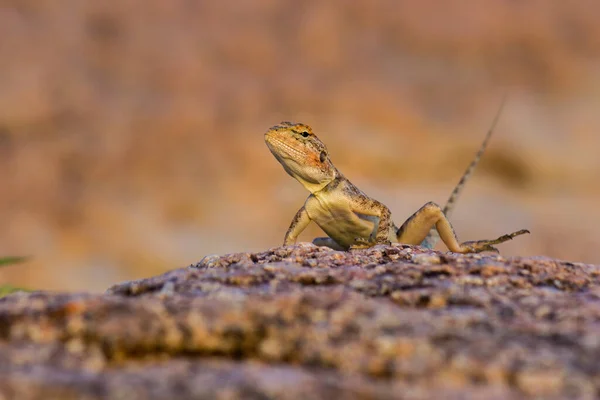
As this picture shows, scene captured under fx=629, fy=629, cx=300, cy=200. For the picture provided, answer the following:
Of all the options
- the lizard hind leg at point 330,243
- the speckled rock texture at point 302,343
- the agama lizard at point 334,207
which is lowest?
the speckled rock texture at point 302,343

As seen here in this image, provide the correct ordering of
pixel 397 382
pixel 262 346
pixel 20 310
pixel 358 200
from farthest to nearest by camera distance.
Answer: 1. pixel 358 200
2. pixel 20 310
3. pixel 262 346
4. pixel 397 382

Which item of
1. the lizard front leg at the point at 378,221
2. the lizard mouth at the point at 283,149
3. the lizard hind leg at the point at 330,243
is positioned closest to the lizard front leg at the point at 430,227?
the lizard front leg at the point at 378,221

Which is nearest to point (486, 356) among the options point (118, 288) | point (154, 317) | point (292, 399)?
point (292, 399)

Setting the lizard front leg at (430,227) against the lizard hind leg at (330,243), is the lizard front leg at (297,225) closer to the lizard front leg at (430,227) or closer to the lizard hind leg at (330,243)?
the lizard hind leg at (330,243)

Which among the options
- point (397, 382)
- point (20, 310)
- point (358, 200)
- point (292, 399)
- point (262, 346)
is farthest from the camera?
point (358, 200)

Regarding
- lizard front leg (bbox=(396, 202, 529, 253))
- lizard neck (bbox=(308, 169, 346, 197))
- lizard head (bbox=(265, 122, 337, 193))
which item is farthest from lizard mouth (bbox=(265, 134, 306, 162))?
lizard front leg (bbox=(396, 202, 529, 253))

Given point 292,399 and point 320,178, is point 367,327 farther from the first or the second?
point 320,178

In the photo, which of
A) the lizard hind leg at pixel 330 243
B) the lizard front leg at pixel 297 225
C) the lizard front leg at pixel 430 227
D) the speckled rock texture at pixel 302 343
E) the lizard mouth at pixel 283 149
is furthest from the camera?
the lizard hind leg at pixel 330 243

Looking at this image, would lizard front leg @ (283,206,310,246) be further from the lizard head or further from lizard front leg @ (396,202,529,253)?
lizard front leg @ (396,202,529,253)
